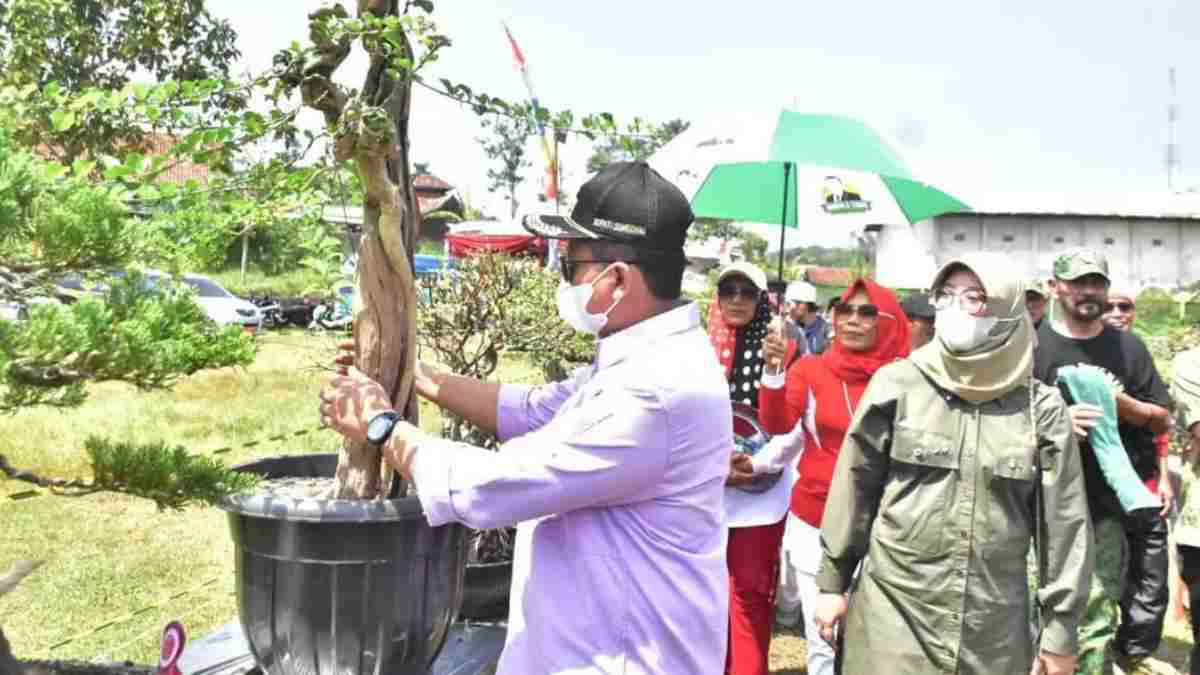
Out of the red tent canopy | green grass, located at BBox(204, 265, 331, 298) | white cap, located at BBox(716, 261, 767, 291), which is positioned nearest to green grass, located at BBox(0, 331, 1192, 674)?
the red tent canopy

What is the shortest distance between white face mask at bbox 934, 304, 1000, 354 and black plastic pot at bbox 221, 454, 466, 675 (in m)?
1.44

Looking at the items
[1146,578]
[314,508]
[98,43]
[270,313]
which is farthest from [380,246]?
Result: [270,313]

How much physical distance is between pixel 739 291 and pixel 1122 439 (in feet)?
5.38

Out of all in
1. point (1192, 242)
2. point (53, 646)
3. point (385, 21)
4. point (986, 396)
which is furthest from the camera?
point (1192, 242)

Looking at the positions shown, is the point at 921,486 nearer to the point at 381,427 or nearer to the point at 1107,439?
the point at 1107,439

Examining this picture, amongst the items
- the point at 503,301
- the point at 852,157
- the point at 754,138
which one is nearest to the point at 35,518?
the point at 503,301

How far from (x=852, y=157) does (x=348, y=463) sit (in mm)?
3206

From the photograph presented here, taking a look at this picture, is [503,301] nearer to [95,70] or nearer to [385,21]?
[385,21]

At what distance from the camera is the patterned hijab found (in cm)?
421

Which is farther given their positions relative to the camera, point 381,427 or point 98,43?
point 98,43

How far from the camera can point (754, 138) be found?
496 centimetres

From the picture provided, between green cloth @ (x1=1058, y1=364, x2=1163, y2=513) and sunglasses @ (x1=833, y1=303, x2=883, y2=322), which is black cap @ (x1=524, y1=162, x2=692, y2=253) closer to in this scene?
sunglasses @ (x1=833, y1=303, x2=883, y2=322)

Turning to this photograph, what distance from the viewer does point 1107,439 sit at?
11.2 ft

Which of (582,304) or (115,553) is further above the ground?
(582,304)
